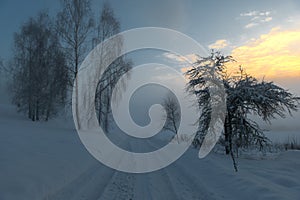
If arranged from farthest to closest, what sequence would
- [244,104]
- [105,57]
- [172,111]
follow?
[172,111]
[105,57]
[244,104]

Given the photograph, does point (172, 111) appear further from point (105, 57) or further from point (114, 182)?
point (114, 182)

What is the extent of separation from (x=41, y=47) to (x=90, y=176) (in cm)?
2716

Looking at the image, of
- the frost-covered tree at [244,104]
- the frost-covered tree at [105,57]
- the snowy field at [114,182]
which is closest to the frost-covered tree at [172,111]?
the frost-covered tree at [105,57]

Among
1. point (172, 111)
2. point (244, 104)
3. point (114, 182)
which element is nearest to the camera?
point (114, 182)

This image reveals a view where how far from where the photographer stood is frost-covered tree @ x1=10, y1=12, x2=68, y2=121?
31.3 m

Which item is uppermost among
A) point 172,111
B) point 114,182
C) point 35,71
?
point 35,71

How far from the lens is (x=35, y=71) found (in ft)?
103

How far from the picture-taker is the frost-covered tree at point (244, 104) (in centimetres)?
1550

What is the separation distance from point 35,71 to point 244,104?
24.8 metres

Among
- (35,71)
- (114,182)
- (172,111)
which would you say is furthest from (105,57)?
(172,111)

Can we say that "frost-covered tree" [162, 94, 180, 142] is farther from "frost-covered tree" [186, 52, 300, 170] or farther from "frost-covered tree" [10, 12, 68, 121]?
"frost-covered tree" [186, 52, 300, 170]

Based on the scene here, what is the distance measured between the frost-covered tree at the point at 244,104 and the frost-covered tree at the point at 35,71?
19.4m

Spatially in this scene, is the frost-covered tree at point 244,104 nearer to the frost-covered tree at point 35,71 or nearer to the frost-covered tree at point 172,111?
the frost-covered tree at point 35,71

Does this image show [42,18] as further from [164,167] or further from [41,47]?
[164,167]
